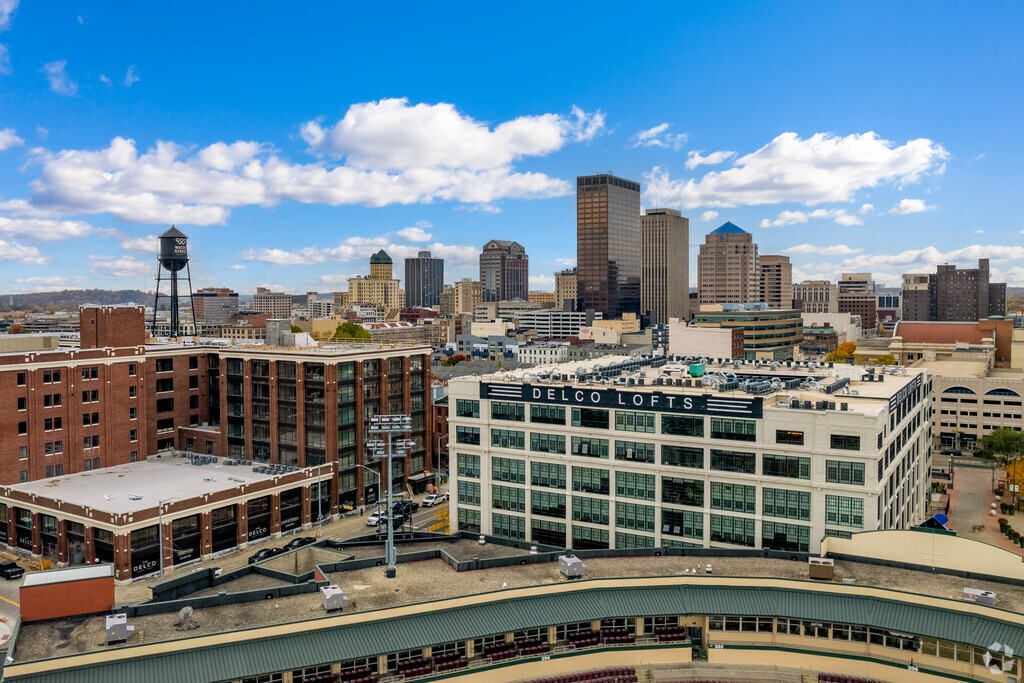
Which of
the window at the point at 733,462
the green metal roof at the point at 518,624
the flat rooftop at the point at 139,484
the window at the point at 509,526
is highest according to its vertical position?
the window at the point at 733,462

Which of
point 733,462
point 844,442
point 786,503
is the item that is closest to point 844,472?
point 844,442

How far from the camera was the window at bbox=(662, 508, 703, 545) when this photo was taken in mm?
68812

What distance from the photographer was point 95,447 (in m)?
95.9

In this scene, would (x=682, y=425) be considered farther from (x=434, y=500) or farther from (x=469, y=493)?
(x=434, y=500)

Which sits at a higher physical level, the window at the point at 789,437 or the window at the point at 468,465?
the window at the point at 789,437

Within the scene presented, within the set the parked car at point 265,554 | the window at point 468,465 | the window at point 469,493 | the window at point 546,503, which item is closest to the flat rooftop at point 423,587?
the window at point 546,503

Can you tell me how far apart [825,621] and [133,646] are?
37.8 meters

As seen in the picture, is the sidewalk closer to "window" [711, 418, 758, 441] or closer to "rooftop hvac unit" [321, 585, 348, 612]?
"window" [711, 418, 758, 441]

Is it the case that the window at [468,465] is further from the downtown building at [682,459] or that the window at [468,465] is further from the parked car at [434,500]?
the parked car at [434,500]

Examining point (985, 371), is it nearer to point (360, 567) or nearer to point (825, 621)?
point (825, 621)

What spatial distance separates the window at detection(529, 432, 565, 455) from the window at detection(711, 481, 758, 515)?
15353 mm

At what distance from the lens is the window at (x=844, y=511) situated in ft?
204

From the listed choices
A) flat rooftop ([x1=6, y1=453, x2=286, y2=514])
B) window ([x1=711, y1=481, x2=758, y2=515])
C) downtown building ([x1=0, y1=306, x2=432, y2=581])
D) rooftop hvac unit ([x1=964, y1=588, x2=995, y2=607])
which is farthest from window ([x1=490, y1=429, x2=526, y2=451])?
rooftop hvac unit ([x1=964, y1=588, x2=995, y2=607])

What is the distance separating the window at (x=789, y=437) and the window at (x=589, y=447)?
1600 centimetres
